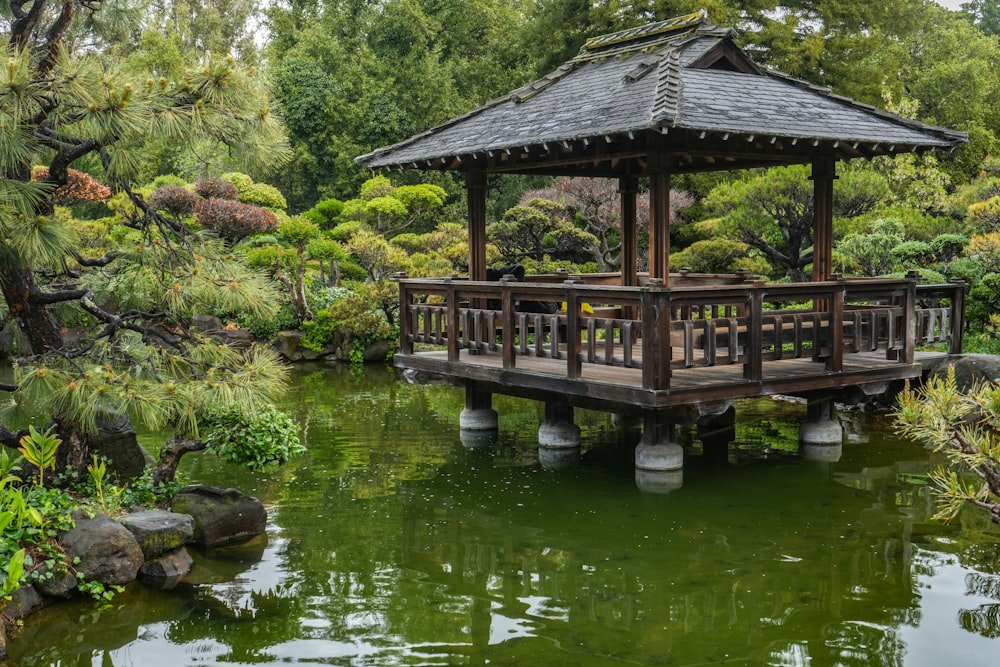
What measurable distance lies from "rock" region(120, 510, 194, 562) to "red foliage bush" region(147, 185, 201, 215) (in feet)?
37.0

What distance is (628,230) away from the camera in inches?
428

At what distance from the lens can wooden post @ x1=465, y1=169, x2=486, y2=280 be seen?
33.8 feet

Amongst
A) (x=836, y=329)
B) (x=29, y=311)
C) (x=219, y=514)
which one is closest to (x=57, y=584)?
(x=219, y=514)

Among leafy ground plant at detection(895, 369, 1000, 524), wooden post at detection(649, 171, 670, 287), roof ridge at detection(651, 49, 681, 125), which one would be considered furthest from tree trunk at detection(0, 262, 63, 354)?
leafy ground plant at detection(895, 369, 1000, 524)

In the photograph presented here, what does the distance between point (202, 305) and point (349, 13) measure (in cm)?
2430

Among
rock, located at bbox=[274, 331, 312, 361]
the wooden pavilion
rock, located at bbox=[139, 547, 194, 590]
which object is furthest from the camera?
rock, located at bbox=[274, 331, 312, 361]

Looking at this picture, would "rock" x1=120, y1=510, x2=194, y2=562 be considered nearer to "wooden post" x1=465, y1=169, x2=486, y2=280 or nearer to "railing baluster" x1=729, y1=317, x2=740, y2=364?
"railing baluster" x1=729, y1=317, x2=740, y2=364

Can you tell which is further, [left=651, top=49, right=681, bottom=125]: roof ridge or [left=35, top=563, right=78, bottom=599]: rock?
[left=651, top=49, right=681, bottom=125]: roof ridge

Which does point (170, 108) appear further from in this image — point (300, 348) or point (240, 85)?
point (300, 348)

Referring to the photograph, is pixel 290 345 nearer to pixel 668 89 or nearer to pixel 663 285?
pixel 668 89

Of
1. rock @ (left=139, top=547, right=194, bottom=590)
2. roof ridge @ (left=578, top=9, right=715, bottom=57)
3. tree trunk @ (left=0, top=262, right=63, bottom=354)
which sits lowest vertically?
rock @ (left=139, top=547, right=194, bottom=590)

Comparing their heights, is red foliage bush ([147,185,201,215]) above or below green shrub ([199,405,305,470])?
above

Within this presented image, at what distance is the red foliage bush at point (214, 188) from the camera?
58.8 feet

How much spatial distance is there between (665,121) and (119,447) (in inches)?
190
